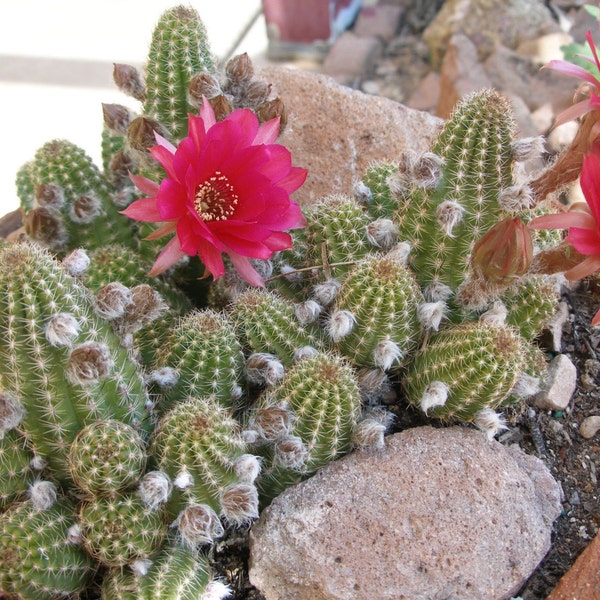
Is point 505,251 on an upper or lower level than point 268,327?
upper

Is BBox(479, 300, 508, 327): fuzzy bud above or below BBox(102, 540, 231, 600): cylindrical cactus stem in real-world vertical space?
above

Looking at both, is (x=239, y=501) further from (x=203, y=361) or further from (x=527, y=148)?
(x=527, y=148)

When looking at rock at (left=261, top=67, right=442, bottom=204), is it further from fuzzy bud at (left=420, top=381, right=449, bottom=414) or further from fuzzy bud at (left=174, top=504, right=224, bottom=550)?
fuzzy bud at (left=174, top=504, right=224, bottom=550)

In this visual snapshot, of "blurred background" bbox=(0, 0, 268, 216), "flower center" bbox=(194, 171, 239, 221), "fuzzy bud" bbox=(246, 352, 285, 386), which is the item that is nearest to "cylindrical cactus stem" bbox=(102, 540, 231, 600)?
"fuzzy bud" bbox=(246, 352, 285, 386)

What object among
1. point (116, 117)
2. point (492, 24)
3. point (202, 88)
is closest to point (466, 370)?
Answer: point (202, 88)

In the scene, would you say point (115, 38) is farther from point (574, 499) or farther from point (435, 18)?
point (574, 499)

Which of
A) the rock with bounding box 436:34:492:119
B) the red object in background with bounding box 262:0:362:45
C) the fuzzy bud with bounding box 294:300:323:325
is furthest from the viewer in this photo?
the red object in background with bounding box 262:0:362:45

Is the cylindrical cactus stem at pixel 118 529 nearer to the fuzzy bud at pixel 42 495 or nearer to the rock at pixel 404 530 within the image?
the fuzzy bud at pixel 42 495
